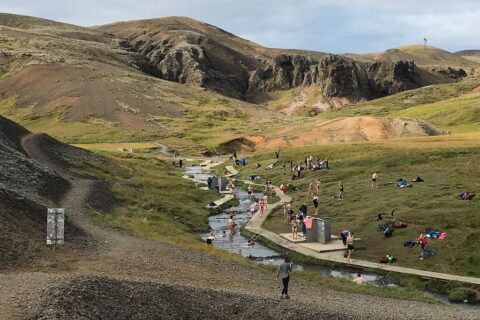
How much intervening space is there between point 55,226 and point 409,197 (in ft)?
133

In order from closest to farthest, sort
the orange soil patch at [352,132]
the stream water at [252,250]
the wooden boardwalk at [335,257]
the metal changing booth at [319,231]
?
the wooden boardwalk at [335,257], the stream water at [252,250], the metal changing booth at [319,231], the orange soil patch at [352,132]

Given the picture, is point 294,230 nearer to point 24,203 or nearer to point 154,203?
point 154,203

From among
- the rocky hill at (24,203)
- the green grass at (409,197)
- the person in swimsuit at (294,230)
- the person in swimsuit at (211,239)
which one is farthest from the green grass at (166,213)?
the person in swimsuit at (294,230)

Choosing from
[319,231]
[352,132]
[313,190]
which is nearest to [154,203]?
[313,190]

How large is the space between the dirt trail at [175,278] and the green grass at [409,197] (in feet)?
39.7

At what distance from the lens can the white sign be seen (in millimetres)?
29453

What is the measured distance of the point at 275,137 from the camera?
480 feet

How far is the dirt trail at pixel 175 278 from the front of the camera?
22.3m

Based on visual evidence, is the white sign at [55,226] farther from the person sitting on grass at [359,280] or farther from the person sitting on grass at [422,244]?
the person sitting on grass at [422,244]

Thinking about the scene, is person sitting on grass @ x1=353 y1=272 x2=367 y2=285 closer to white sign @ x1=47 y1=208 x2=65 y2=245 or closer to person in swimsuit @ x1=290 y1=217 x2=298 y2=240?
person in swimsuit @ x1=290 y1=217 x2=298 y2=240

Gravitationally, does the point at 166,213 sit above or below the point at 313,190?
below

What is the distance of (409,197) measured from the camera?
196 feet

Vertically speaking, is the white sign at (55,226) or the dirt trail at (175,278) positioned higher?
the white sign at (55,226)

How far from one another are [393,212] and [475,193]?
385 inches
